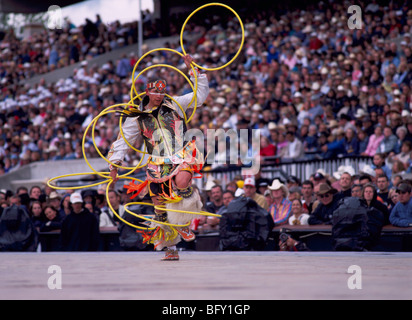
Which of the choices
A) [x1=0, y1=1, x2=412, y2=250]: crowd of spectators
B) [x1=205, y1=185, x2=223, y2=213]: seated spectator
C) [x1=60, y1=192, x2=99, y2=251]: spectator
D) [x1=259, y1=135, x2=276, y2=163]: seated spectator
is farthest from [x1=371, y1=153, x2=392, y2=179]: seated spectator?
[x1=60, y1=192, x2=99, y2=251]: spectator

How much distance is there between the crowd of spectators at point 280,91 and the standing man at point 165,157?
3277 mm

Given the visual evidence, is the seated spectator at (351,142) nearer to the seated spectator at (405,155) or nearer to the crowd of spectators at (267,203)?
the crowd of spectators at (267,203)

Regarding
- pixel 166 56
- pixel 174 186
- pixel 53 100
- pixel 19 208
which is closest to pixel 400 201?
pixel 174 186

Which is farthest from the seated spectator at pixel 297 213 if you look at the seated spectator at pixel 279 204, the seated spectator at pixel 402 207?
the seated spectator at pixel 402 207

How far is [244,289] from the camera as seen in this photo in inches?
223

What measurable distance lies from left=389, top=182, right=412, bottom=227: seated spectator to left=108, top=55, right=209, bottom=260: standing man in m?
2.80

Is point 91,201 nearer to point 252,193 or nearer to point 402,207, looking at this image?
point 252,193

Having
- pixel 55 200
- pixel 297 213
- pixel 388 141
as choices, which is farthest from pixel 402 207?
pixel 55 200

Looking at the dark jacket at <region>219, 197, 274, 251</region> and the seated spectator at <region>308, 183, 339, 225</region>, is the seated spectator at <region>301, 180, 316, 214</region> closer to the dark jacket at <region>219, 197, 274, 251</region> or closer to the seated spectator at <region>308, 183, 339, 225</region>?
the seated spectator at <region>308, 183, 339, 225</region>

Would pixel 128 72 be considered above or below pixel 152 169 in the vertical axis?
above

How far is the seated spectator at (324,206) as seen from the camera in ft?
36.9

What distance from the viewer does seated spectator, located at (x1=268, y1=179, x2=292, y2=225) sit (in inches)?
474
